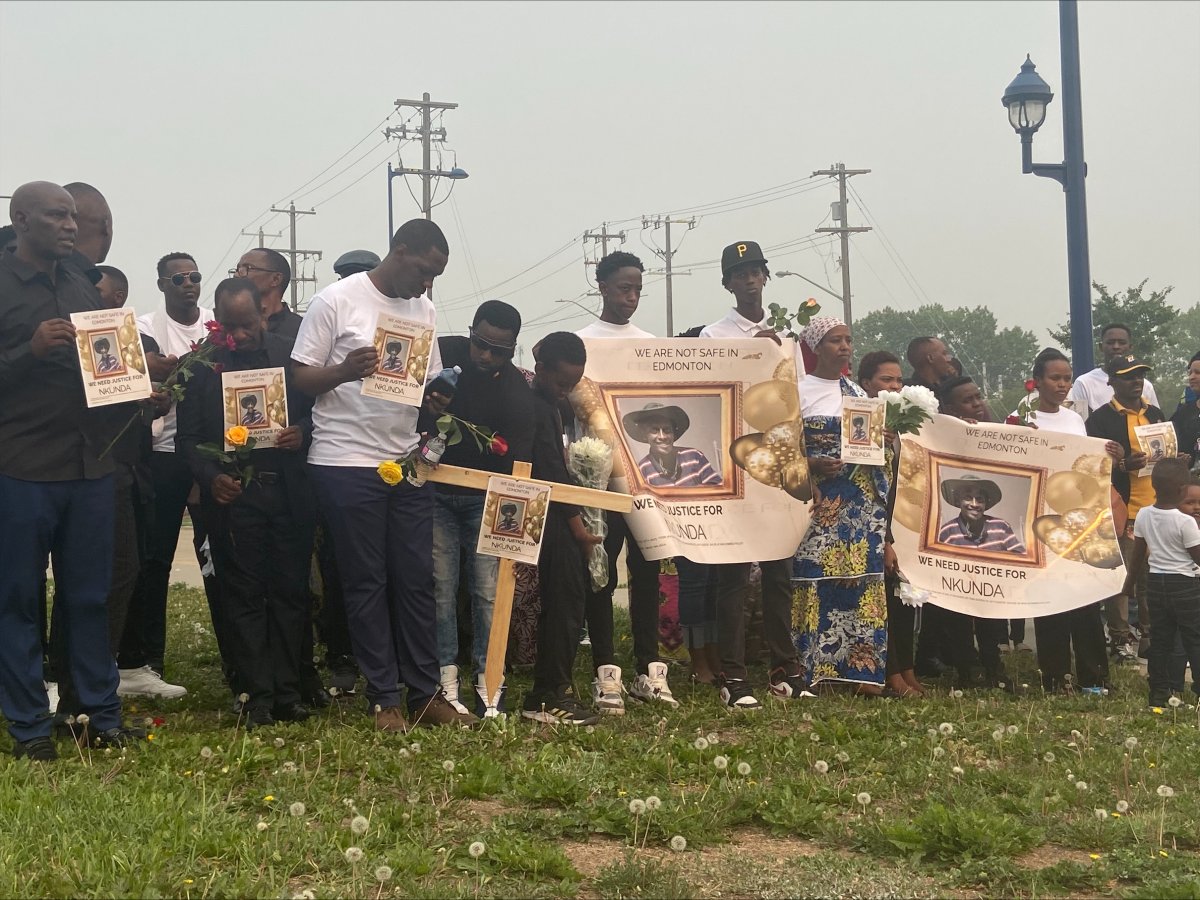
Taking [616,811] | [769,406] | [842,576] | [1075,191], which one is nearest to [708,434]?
[769,406]

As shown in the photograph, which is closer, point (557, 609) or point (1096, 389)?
point (557, 609)

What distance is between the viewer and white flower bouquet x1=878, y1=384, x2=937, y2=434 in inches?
336

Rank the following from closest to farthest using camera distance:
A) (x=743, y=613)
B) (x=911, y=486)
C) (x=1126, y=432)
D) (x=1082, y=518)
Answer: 1. (x=743, y=613)
2. (x=911, y=486)
3. (x=1082, y=518)
4. (x=1126, y=432)

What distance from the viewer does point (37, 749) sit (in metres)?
6.07

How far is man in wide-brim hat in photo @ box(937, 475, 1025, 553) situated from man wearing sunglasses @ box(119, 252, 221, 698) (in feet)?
15.0

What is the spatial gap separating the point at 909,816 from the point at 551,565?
2.75 m

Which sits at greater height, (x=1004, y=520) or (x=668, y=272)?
(x=668, y=272)

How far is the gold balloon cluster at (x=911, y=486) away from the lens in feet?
29.3

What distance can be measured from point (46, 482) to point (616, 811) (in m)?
2.93

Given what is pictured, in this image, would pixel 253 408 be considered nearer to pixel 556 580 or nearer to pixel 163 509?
pixel 163 509

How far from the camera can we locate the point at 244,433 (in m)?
6.75

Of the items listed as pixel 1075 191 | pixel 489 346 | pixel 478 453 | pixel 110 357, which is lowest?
pixel 478 453

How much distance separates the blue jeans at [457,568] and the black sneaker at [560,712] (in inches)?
13.8

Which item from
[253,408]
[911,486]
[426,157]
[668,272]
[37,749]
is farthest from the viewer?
[668,272]
